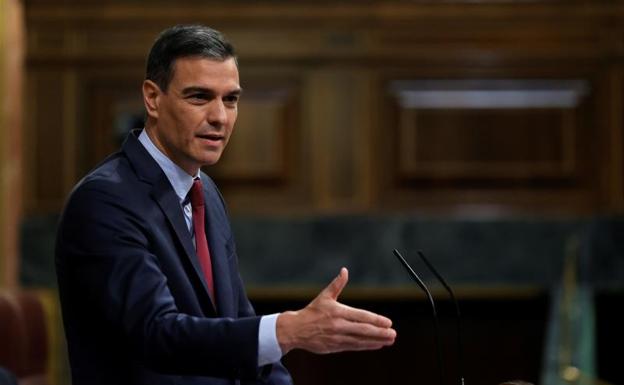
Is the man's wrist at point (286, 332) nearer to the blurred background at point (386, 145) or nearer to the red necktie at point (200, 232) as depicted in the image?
the red necktie at point (200, 232)

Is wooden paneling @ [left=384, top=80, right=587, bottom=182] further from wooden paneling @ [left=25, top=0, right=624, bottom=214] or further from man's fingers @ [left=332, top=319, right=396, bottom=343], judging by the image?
man's fingers @ [left=332, top=319, right=396, bottom=343]

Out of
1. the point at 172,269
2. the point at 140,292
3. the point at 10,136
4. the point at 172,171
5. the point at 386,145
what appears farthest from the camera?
the point at 386,145

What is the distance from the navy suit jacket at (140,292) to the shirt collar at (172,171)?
2 centimetres

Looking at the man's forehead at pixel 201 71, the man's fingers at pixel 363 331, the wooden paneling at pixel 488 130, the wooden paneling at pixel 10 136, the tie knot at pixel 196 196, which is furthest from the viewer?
the wooden paneling at pixel 488 130

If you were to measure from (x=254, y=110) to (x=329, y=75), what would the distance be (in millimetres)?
310

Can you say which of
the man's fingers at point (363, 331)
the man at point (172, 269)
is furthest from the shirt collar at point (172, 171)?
the man's fingers at point (363, 331)

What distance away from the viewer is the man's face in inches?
74.0

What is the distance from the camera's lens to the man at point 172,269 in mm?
1715

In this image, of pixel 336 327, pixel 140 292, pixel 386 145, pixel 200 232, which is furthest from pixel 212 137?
pixel 386 145

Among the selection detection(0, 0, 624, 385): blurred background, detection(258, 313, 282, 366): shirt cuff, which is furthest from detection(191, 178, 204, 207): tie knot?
detection(0, 0, 624, 385): blurred background

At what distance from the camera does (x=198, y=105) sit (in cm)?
189

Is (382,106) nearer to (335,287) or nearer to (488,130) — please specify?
(488,130)

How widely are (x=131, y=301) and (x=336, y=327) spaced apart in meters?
0.31

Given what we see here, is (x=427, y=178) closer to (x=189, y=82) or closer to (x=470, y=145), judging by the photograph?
(x=470, y=145)
